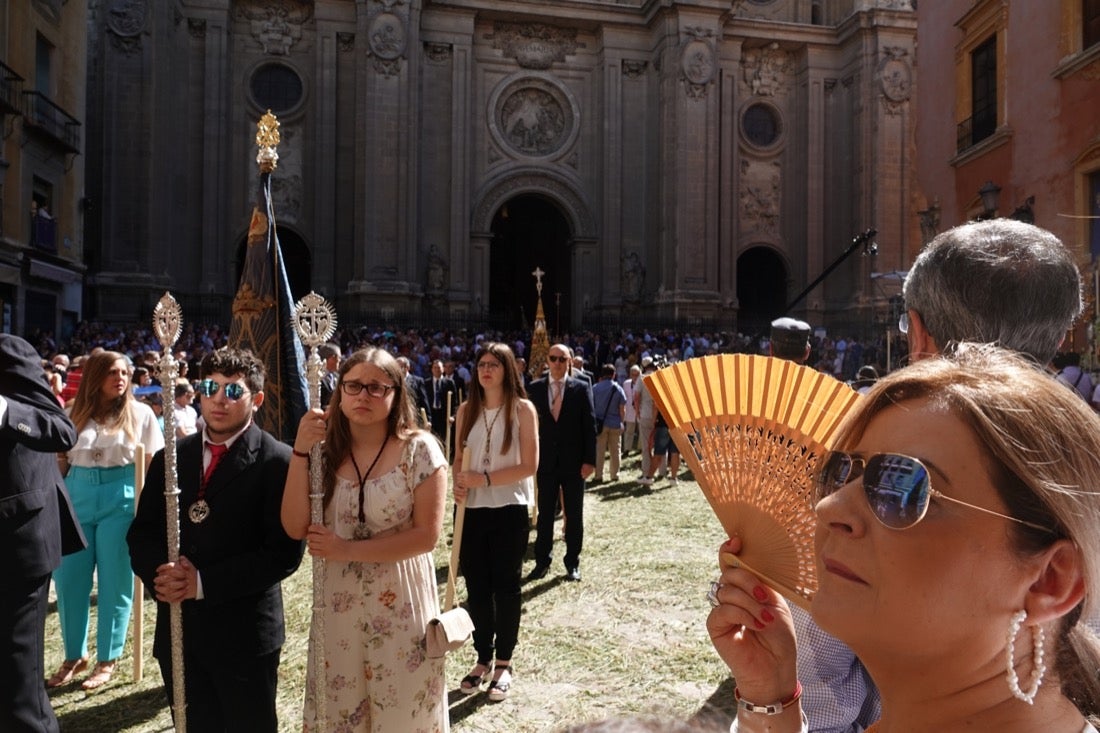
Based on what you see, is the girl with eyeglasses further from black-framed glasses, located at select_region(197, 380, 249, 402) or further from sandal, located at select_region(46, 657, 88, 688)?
sandal, located at select_region(46, 657, 88, 688)

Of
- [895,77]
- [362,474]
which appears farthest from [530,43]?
[362,474]

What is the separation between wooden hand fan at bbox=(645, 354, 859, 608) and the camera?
5.38ft

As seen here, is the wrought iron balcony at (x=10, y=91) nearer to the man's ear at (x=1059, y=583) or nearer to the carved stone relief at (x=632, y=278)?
the carved stone relief at (x=632, y=278)

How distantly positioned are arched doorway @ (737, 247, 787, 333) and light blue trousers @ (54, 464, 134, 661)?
30437mm

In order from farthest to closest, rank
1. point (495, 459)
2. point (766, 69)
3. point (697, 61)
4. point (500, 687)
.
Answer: point (766, 69) < point (697, 61) < point (495, 459) < point (500, 687)

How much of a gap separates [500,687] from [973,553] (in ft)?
15.1

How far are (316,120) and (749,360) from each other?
97.9 ft

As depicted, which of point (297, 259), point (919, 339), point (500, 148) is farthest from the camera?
point (500, 148)

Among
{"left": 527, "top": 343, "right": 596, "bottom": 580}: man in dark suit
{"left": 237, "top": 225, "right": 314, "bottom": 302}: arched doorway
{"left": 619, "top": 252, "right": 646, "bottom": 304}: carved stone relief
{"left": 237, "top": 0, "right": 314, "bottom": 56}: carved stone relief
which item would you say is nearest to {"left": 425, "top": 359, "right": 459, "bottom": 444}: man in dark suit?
{"left": 527, "top": 343, "right": 596, "bottom": 580}: man in dark suit

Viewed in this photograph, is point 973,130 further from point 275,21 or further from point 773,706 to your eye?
point 275,21

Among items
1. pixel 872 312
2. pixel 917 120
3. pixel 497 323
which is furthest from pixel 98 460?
pixel 872 312

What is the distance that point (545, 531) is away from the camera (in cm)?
797

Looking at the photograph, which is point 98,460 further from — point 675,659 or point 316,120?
point 316,120

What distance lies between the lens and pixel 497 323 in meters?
30.7
